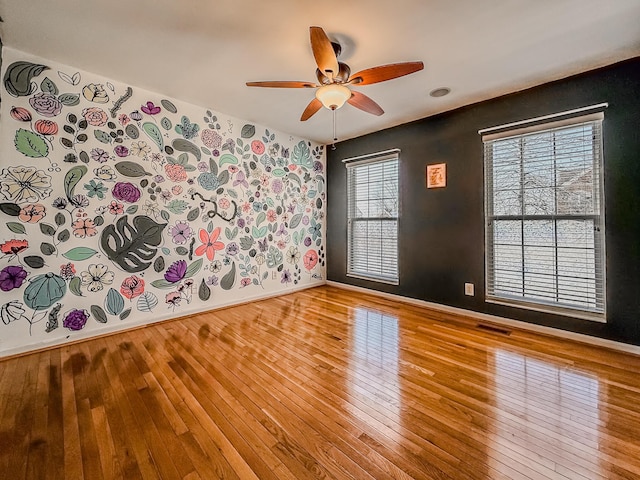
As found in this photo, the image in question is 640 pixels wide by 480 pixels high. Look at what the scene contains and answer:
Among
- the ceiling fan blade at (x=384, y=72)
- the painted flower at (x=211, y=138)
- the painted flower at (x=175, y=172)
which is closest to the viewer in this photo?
the ceiling fan blade at (x=384, y=72)

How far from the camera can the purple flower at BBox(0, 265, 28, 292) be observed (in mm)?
2312

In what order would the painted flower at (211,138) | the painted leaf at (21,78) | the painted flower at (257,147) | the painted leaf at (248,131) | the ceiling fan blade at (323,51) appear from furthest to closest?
the painted flower at (257,147) < the painted leaf at (248,131) < the painted flower at (211,138) < the painted leaf at (21,78) < the ceiling fan blade at (323,51)

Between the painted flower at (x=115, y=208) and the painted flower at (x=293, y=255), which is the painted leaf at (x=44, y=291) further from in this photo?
the painted flower at (x=293, y=255)

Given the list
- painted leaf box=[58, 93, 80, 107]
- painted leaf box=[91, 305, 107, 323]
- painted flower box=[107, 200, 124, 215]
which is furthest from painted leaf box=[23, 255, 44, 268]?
painted leaf box=[58, 93, 80, 107]

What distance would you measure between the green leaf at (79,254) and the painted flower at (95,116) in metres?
1.24

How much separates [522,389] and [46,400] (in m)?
3.18

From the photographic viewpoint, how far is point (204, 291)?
11.7 feet

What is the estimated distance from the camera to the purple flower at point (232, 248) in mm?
3780

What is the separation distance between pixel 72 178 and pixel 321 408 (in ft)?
9.97

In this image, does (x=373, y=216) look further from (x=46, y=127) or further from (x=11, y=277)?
(x=11, y=277)

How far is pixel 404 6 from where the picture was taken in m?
1.84

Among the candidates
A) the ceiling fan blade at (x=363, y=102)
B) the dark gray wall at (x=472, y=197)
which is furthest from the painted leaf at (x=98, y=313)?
the dark gray wall at (x=472, y=197)

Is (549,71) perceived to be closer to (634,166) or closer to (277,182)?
(634,166)

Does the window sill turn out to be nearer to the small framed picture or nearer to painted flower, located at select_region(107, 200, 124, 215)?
the small framed picture
